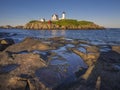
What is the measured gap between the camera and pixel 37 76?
9.55 metres

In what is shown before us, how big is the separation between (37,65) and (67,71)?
1.98 m

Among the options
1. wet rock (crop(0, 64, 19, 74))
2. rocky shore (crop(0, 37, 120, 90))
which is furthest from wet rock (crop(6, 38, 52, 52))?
wet rock (crop(0, 64, 19, 74))

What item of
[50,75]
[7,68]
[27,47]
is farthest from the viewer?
[27,47]

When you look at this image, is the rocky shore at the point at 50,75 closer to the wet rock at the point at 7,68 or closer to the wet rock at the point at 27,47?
the wet rock at the point at 7,68

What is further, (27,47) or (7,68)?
(27,47)

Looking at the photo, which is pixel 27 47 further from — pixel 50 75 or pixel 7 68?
pixel 50 75

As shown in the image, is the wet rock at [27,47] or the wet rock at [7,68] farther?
the wet rock at [27,47]

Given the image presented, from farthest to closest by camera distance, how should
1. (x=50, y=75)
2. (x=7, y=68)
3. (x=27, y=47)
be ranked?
(x=27, y=47) → (x=7, y=68) → (x=50, y=75)

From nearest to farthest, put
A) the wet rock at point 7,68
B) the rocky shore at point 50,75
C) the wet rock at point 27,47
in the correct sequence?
the rocky shore at point 50,75 → the wet rock at point 7,68 → the wet rock at point 27,47

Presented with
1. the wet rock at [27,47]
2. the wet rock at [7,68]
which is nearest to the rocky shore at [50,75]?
the wet rock at [7,68]

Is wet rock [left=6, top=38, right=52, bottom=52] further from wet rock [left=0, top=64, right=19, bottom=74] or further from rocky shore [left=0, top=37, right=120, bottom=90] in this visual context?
wet rock [left=0, top=64, right=19, bottom=74]

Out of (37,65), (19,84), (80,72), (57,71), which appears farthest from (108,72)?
(19,84)

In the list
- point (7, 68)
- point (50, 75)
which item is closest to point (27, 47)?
point (7, 68)

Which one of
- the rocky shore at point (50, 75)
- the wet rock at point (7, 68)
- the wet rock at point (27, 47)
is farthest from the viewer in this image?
the wet rock at point (27, 47)
